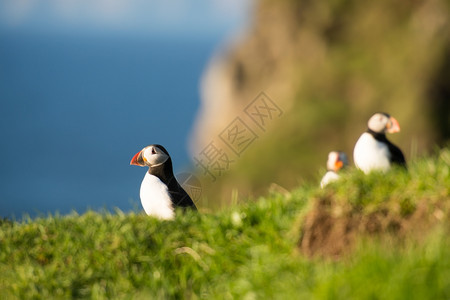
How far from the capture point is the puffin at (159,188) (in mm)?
7551

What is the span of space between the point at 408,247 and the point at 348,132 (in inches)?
1264

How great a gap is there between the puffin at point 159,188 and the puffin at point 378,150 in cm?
185

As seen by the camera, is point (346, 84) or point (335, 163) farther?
point (346, 84)

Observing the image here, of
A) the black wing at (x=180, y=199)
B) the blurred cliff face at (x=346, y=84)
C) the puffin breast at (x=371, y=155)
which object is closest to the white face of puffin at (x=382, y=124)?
the puffin breast at (x=371, y=155)

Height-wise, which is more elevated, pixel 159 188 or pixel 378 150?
pixel 159 188

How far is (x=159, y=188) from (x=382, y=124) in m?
2.36

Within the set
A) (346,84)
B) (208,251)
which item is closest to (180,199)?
(208,251)

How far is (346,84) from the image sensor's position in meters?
38.2

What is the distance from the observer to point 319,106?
3934 cm

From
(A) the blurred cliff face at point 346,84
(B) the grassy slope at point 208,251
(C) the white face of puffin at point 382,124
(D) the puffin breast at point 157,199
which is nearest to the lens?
(B) the grassy slope at point 208,251

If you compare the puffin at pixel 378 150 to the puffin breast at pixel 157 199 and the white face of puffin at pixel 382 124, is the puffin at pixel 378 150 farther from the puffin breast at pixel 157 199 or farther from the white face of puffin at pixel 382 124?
the puffin breast at pixel 157 199

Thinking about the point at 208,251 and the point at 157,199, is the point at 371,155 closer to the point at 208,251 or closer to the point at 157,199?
the point at 208,251

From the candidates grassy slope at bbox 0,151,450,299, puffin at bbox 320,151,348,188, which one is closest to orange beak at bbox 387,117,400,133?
grassy slope at bbox 0,151,450,299

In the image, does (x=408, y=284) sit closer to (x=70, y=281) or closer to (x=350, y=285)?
(x=350, y=285)
